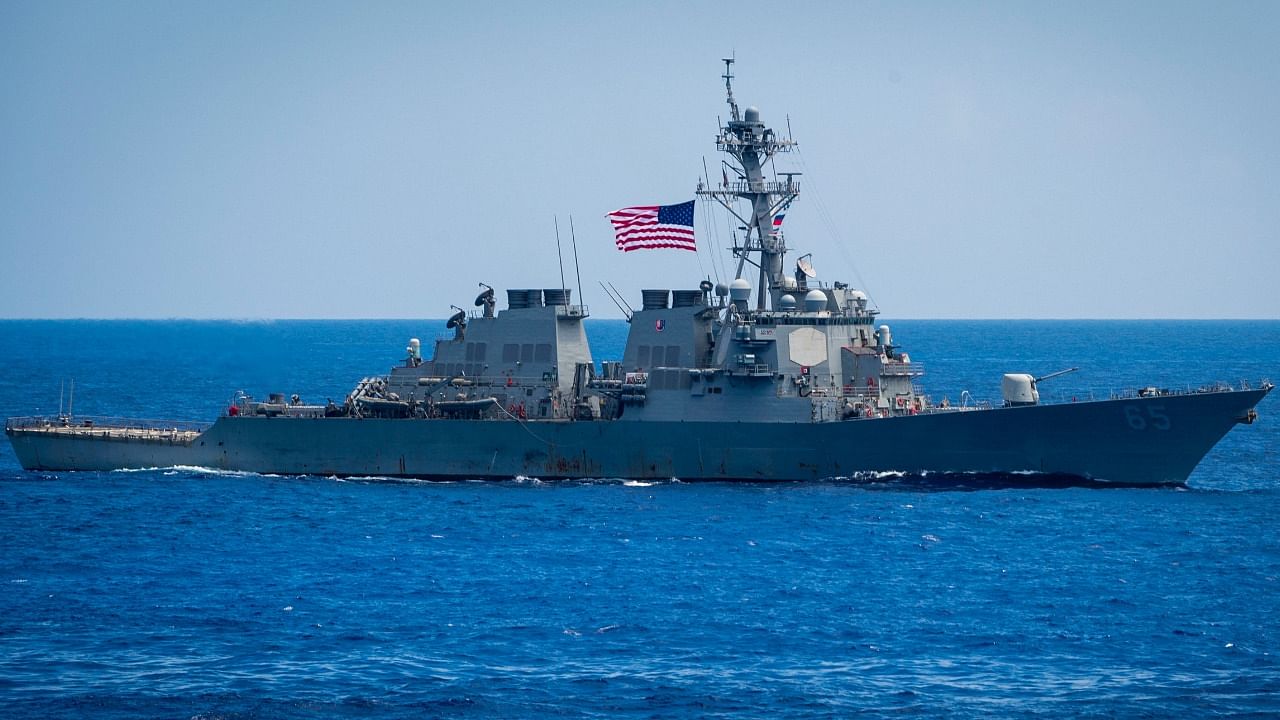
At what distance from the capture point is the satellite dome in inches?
1560

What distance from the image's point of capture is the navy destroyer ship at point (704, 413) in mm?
37219

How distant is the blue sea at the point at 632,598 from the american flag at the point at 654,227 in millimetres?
6723

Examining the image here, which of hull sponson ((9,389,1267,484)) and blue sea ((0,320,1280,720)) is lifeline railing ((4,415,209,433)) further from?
blue sea ((0,320,1280,720))

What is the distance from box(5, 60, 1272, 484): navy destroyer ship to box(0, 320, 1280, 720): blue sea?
86cm

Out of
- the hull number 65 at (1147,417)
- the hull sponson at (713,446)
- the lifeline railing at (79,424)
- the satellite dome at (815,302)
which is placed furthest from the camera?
the lifeline railing at (79,424)

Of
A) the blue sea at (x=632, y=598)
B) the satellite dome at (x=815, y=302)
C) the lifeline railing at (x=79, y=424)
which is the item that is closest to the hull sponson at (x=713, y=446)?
the blue sea at (x=632, y=598)

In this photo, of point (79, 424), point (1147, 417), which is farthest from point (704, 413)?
point (79, 424)

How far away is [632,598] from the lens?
90.6 ft

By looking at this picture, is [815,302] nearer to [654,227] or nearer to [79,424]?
[654,227]

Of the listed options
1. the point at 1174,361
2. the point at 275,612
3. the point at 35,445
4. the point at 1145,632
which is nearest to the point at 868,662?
the point at 1145,632

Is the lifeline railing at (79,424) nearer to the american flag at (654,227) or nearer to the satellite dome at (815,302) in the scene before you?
the american flag at (654,227)

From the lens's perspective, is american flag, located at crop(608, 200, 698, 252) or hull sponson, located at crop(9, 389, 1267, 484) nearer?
hull sponson, located at crop(9, 389, 1267, 484)

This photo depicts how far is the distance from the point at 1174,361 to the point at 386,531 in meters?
92.8

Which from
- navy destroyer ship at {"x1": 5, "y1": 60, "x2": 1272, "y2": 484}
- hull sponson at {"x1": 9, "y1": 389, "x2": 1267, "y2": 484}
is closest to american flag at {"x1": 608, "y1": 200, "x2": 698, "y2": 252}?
navy destroyer ship at {"x1": 5, "y1": 60, "x2": 1272, "y2": 484}
